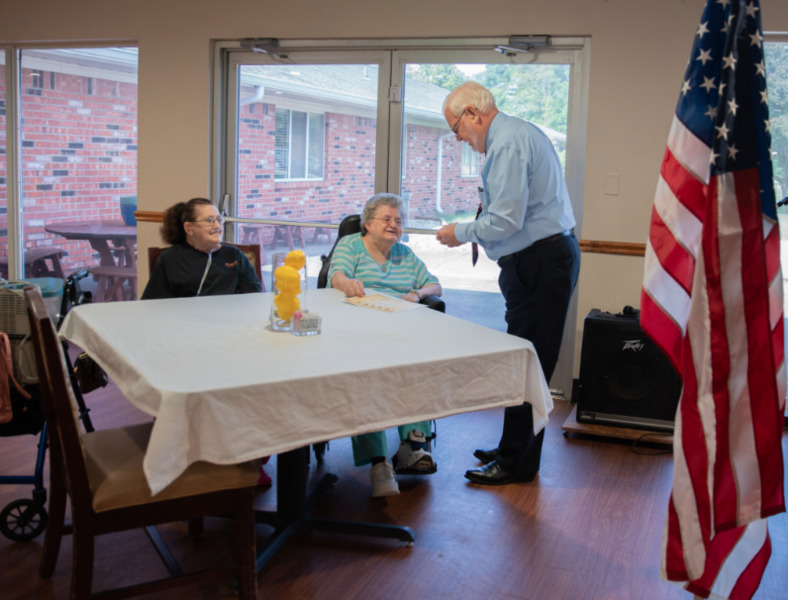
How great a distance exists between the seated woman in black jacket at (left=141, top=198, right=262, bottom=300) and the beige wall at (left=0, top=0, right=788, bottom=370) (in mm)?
1716

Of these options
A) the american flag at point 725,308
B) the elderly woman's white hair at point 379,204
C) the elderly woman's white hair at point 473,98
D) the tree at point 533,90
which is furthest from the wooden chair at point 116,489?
the tree at point 533,90

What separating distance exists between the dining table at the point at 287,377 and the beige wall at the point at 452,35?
1.96m

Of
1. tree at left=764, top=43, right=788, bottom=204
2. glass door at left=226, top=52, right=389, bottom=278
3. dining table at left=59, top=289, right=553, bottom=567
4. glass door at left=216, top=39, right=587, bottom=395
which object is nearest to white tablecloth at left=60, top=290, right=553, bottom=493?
dining table at left=59, top=289, right=553, bottom=567

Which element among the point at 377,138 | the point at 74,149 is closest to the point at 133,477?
the point at 377,138

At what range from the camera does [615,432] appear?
3.86m

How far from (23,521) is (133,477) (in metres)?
0.88

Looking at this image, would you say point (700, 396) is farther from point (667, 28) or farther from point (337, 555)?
point (667, 28)

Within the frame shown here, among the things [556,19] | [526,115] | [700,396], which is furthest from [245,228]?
[700,396]

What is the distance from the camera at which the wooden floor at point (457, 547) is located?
2.42m

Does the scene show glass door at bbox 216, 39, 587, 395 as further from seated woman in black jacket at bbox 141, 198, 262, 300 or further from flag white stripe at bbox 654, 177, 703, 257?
flag white stripe at bbox 654, 177, 703, 257

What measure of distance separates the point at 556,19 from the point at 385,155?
1231 millimetres

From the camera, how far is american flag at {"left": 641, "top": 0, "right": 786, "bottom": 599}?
191cm

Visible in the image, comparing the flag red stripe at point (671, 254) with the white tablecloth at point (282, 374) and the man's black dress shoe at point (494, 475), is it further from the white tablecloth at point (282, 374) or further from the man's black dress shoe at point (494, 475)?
the man's black dress shoe at point (494, 475)

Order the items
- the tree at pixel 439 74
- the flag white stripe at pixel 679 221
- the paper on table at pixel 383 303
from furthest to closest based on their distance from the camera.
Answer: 1. the tree at pixel 439 74
2. the paper on table at pixel 383 303
3. the flag white stripe at pixel 679 221
